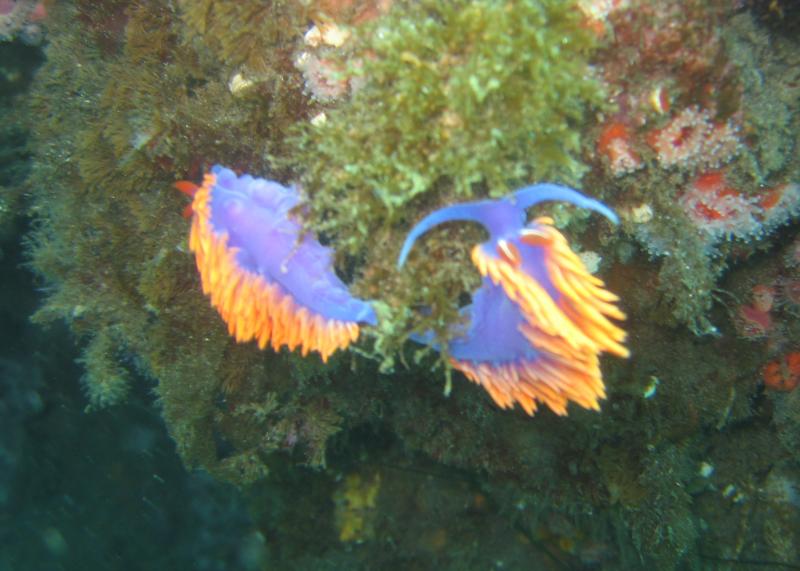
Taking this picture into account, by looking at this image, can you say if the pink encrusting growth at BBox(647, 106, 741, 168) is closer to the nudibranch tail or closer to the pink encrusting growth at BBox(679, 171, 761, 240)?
the pink encrusting growth at BBox(679, 171, 761, 240)

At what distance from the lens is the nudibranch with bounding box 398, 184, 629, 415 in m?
2.05

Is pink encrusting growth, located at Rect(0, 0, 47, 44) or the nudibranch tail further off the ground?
the nudibranch tail

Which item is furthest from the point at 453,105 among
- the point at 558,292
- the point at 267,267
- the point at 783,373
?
the point at 783,373

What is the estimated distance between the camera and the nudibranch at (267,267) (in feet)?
7.93

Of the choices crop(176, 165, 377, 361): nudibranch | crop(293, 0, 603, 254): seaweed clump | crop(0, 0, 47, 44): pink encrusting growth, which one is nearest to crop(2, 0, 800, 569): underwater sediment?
crop(293, 0, 603, 254): seaweed clump

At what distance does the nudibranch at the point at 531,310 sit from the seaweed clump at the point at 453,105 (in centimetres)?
17

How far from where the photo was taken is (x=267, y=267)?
2459mm

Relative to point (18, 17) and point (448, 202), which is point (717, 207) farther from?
point (18, 17)

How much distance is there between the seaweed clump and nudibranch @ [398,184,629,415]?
17 cm

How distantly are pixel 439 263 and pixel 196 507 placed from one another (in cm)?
695

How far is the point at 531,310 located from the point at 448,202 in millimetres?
671

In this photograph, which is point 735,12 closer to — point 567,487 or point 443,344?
point 443,344

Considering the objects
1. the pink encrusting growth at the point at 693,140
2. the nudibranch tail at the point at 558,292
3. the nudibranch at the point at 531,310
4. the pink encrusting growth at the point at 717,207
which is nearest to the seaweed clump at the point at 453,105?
the nudibranch at the point at 531,310

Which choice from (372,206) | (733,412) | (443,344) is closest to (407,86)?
(372,206)
